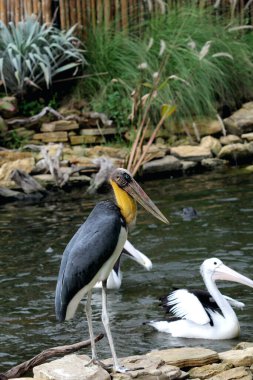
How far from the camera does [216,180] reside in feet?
47.7

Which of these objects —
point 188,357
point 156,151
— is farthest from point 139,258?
point 156,151

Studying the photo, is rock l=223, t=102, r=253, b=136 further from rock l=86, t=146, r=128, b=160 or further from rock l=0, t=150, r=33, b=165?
rock l=0, t=150, r=33, b=165

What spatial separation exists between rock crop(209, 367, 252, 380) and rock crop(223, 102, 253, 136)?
10.1 metres

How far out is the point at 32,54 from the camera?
15891mm

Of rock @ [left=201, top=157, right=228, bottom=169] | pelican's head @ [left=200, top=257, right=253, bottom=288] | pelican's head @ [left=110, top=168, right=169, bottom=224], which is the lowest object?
rock @ [left=201, top=157, right=228, bottom=169]

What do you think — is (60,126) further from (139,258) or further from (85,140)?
(139,258)

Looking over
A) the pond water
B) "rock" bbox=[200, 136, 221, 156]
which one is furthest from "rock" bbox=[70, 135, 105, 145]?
"rock" bbox=[200, 136, 221, 156]

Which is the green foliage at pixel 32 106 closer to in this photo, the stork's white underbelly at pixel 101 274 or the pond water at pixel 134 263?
the pond water at pixel 134 263

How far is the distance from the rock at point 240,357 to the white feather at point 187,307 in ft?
3.99

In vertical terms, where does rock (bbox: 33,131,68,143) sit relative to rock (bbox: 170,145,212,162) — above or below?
above

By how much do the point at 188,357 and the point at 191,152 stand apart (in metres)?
9.09

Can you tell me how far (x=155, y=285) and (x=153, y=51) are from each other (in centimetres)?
776

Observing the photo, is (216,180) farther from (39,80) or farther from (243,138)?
(39,80)

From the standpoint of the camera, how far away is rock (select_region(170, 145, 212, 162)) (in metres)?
15.3
